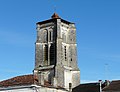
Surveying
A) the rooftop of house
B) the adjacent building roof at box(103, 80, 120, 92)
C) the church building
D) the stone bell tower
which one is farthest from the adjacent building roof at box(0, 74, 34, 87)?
the adjacent building roof at box(103, 80, 120, 92)

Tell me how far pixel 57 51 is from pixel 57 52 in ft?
0.62

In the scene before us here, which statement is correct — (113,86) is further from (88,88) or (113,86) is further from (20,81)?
(20,81)

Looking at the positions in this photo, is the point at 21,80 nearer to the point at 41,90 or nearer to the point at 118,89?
the point at 41,90

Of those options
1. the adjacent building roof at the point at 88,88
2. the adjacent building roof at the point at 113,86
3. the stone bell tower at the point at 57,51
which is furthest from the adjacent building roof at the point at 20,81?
the adjacent building roof at the point at 113,86

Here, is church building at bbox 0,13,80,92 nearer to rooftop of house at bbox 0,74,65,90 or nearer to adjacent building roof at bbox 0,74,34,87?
adjacent building roof at bbox 0,74,34,87

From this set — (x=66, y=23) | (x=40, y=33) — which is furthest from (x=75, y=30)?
(x=40, y=33)

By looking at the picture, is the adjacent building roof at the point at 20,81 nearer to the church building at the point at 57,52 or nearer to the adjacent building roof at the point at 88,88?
the church building at the point at 57,52

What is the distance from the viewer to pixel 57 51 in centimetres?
6156

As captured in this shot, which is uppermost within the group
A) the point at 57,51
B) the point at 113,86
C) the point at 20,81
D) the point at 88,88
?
the point at 57,51

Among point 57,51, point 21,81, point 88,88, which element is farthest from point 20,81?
point 57,51

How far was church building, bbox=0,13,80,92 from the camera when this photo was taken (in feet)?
200

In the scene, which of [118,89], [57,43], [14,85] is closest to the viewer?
[14,85]

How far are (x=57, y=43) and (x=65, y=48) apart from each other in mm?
2838

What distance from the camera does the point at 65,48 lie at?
2530 inches
